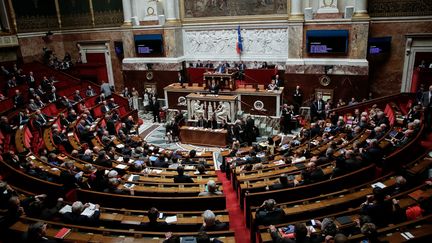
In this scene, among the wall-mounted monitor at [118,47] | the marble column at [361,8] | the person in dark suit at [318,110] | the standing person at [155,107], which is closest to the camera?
the person in dark suit at [318,110]

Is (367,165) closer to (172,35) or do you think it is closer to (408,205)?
(408,205)

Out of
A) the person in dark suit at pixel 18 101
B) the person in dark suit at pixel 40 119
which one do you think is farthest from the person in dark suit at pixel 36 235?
the person in dark suit at pixel 18 101

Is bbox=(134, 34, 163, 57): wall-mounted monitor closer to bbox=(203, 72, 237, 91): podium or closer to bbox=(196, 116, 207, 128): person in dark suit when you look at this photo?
bbox=(203, 72, 237, 91): podium

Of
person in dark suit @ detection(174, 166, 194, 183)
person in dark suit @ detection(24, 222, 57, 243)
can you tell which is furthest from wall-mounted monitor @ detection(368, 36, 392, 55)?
person in dark suit @ detection(24, 222, 57, 243)

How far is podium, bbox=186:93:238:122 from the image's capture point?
1480cm

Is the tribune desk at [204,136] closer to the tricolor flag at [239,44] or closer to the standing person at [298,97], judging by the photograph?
the standing person at [298,97]

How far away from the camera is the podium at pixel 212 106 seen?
1480cm

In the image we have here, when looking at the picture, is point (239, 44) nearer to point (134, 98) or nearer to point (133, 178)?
point (134, 98)

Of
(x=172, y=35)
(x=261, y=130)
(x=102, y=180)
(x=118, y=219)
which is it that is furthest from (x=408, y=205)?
(x=172, y=35)

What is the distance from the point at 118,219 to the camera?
237 inches

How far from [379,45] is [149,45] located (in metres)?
11.9

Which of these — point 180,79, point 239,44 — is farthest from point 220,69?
point 180,79

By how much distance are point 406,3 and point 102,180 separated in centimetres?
1461

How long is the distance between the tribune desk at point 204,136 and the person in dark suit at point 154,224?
769 centimetres
